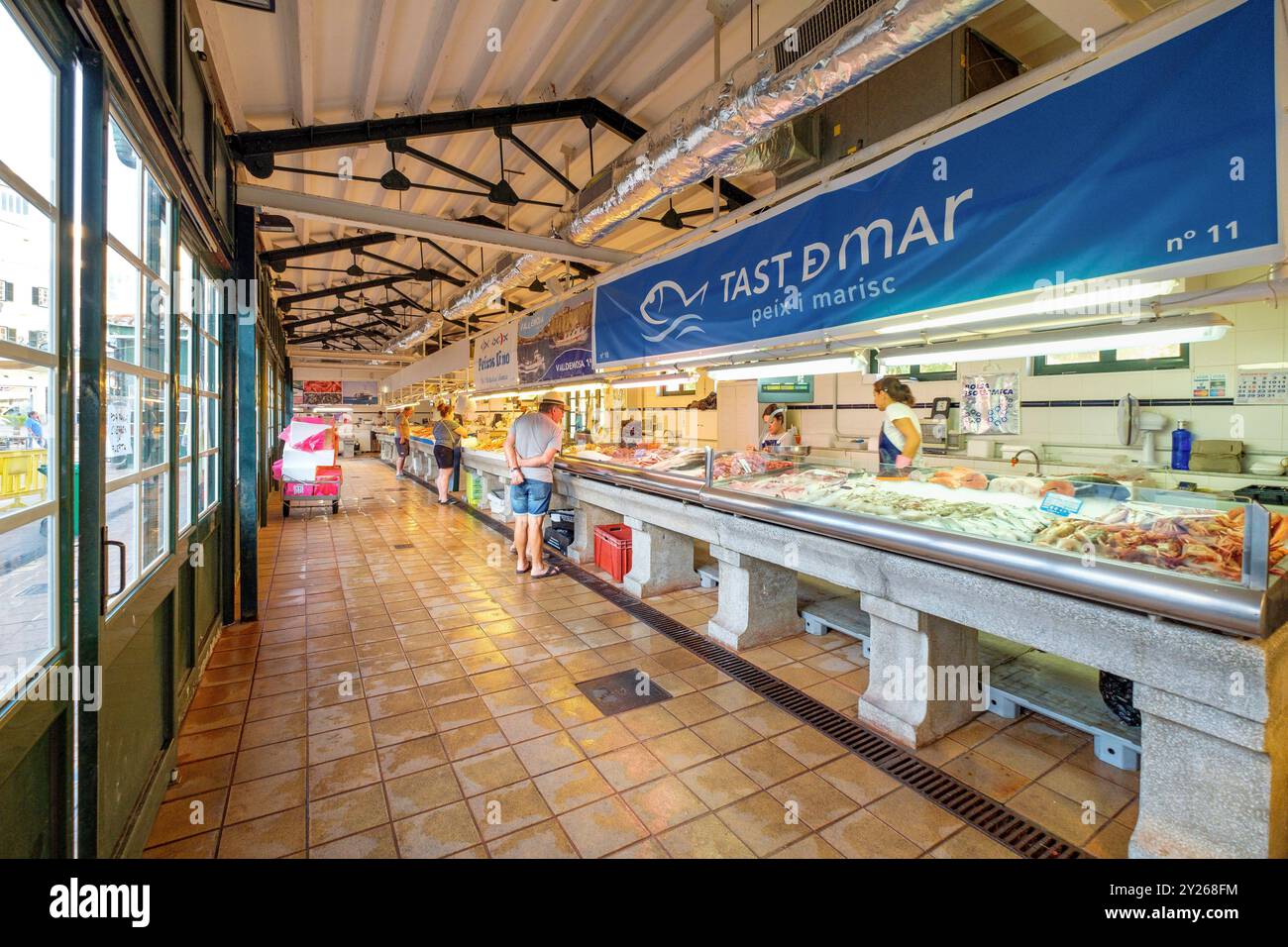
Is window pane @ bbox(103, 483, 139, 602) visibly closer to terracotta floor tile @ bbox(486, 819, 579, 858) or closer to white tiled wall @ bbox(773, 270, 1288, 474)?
terracotta floor tile @ bbox(486, 819, 579, 858)

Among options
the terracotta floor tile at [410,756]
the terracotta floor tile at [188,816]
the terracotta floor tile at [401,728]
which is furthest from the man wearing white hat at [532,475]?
the terracotta floor tile at [188,816]

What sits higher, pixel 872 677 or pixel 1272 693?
pixel 1272 693

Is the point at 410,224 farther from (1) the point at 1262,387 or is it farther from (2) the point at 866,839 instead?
(1) the point at 1262,387

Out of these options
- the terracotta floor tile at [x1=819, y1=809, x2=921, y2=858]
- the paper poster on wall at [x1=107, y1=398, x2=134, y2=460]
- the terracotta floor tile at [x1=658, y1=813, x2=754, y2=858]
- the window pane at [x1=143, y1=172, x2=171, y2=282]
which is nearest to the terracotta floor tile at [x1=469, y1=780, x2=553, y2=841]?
the terracotta floor tile at [x1=658, y1=813, x2=754, y2=858]

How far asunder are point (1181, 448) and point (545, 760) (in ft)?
18.8

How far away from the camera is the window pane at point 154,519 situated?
2.80 meters

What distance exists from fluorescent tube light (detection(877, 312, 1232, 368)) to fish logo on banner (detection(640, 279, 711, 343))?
192cm

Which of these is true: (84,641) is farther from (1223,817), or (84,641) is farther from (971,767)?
(1223,817)

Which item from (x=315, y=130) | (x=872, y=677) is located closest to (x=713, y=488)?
(x=872, y=677)

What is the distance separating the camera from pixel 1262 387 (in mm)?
4617

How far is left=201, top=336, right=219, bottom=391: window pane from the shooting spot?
4.46 meters

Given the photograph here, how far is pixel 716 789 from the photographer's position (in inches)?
108

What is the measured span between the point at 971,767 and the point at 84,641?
368 cm
